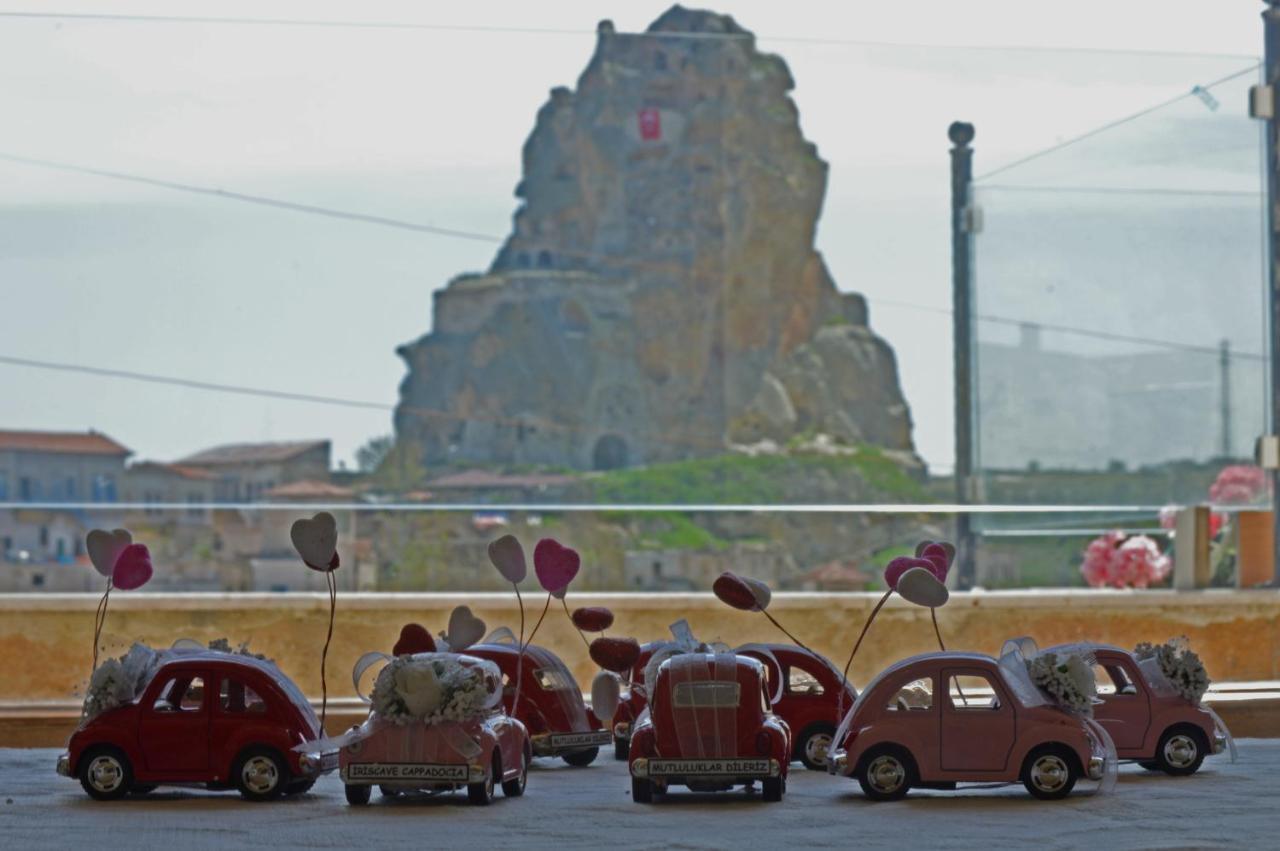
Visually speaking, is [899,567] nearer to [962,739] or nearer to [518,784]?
[962,739]

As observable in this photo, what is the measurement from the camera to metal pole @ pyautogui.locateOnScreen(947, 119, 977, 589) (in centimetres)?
1145

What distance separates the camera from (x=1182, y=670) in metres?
7.08

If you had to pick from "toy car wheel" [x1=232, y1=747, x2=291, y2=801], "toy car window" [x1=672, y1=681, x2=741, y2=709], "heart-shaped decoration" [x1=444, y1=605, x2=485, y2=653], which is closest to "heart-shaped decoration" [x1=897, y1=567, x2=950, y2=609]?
"toy car window" [x1=672, y1=681, x2=741, y2=709]

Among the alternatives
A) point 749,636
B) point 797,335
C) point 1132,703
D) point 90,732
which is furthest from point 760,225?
point 90,732

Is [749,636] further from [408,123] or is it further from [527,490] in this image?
[408,123]

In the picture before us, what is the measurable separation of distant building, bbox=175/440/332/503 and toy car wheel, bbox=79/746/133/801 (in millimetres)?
4328

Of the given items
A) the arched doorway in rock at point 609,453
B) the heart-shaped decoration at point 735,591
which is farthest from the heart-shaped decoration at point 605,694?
the arched doorway in rock at point 609,453

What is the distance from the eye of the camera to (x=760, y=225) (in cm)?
1168

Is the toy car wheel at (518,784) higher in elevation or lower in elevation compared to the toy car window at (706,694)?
lower

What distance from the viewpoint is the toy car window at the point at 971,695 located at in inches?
250

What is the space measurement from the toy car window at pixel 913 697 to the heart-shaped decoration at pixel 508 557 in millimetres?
1511

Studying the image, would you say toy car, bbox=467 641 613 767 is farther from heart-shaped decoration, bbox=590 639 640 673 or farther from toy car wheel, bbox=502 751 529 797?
toy car wheel, bbox=502 751 529 797

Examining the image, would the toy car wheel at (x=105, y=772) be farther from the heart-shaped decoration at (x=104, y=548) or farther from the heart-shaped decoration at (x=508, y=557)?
the heart-shaped decoration at (x=508, y=557)

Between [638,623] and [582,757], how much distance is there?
190 centimetres
